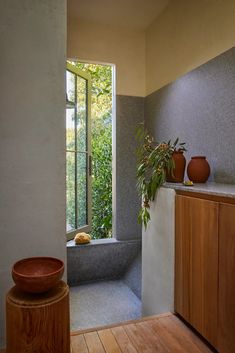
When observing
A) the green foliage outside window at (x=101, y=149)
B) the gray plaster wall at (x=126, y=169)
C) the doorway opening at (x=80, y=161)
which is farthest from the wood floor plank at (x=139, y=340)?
the green foliage outside window at (x=101, y=149)

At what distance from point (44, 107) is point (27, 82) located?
0.56ft

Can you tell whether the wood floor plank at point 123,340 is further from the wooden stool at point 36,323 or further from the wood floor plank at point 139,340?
the wooden stool at point 36,323

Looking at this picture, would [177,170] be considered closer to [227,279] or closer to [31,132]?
[227,279]

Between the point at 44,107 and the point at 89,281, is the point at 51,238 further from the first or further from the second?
the point at 89,281

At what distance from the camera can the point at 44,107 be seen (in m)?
1.64

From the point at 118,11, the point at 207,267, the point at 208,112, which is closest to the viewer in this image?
the point at 207,267

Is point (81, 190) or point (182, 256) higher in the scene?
point (81, 190)

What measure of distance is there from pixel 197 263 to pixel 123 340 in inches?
24.0

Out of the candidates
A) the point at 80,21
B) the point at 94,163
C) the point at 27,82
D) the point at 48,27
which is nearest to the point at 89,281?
the point at 94,163

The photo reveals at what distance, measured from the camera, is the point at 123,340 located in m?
1.54

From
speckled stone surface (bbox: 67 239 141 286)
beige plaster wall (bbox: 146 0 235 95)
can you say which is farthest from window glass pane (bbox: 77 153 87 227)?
beige plaster wall (bbox: 146 0 235 95)

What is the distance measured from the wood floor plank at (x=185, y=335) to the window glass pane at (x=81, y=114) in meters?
2.03

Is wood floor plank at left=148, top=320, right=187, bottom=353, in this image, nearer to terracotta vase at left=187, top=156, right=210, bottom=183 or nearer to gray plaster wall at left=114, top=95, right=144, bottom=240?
terracotta vase at left=187, top=156, right=210, bottom=183

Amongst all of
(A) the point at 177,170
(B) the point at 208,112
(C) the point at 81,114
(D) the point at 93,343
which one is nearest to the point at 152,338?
(D) the point at 93,343
